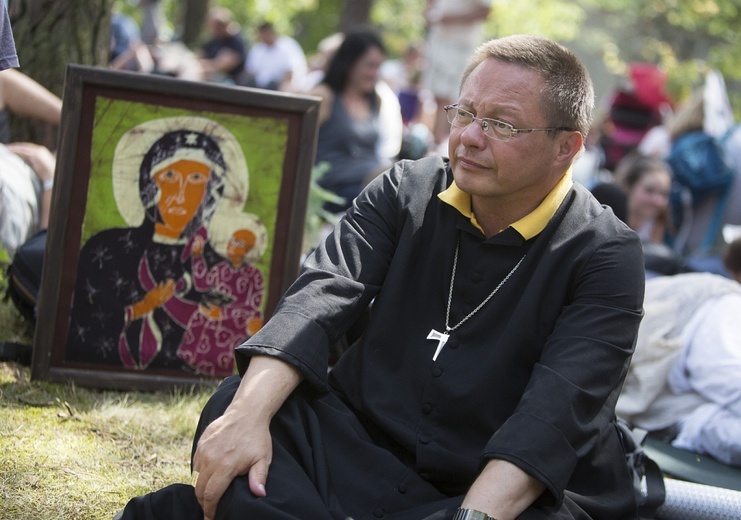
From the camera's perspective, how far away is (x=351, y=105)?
24.5 feet

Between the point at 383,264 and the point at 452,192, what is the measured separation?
0.99 feet

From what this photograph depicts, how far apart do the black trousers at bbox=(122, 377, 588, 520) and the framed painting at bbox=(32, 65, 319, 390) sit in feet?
4.13

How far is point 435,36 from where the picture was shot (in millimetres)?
10156

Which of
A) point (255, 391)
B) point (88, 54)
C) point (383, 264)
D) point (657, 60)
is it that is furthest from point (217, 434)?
point (657, 60)

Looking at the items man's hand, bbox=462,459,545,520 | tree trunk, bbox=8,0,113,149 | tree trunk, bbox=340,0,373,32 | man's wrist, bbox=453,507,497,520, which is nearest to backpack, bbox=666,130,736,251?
tree trunk, bbox=8,0,113,149

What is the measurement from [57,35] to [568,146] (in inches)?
127

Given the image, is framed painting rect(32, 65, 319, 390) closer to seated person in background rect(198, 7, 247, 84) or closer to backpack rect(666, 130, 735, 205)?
backpack rect(666, 130, 735, 205)

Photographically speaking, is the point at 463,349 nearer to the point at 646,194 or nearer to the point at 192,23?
the point at 646,194

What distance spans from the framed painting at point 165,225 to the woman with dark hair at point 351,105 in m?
3.05

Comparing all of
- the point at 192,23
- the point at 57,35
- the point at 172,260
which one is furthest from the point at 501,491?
the point at 192,23

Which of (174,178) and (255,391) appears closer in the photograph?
(255,391)

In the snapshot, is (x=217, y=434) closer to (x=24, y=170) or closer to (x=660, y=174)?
(x=24, y=170)

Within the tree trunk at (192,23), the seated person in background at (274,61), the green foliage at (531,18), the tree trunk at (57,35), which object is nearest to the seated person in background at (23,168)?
the tree trunk at (57,35)

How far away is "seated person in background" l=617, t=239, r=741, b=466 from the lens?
447 cm
